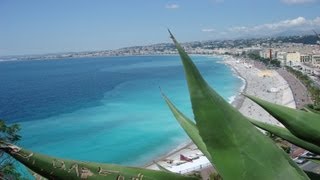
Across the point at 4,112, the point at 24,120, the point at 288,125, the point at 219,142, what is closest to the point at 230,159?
the point at 219,142

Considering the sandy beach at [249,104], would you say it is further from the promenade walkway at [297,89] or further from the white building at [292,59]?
the white building at [292,59]

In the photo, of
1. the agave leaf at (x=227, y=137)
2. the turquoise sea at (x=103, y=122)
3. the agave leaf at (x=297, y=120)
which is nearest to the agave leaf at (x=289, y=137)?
the agave leaf at (x=297, y=120)

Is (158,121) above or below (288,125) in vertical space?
below

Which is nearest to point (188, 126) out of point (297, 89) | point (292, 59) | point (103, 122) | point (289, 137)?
point (289, 137)

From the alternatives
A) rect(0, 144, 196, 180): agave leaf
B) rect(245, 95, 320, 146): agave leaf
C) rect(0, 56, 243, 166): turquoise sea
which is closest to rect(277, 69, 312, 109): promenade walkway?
rect(0, 56, 243, 166): turquoise sea

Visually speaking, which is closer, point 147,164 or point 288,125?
point 288,125

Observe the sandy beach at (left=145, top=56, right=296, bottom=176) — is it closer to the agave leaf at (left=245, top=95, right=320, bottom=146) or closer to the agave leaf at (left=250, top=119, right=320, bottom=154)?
the agave leaf at (left=250, top=119, right=320, bottom=154)

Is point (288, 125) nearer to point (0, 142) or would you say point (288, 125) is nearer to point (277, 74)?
point (0, 142)
